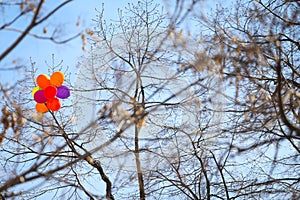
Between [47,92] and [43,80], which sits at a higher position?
[43,80]

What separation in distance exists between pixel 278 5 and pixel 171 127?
5.46ft

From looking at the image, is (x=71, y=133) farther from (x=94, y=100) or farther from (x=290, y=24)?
(x=290, y=24)

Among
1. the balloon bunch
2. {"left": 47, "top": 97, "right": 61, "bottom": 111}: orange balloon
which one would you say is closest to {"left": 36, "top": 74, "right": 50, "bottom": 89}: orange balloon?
the balloon bunch

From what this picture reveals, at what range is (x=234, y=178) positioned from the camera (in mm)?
4852

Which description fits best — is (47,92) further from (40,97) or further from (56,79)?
(56,79)

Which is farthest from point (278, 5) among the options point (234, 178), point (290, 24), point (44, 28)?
point (44, 28)

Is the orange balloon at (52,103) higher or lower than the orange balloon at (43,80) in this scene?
lower

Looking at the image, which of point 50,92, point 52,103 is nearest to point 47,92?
point 50,92

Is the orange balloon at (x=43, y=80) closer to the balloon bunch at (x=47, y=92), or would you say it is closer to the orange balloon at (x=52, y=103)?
the balloon bunch at (x=47, y=92)

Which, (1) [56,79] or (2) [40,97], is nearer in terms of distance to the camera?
(2) [40,97]

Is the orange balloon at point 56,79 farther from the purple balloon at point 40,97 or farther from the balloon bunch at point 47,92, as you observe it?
the purple balloon at point 40,97

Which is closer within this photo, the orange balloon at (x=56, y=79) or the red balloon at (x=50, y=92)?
the red balloon at (x=50, y=92)

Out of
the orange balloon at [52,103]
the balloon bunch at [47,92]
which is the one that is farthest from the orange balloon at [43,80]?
the orange balloon at [52,103]

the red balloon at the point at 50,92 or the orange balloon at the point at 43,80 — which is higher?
the orange balloon at the point at 43,80
